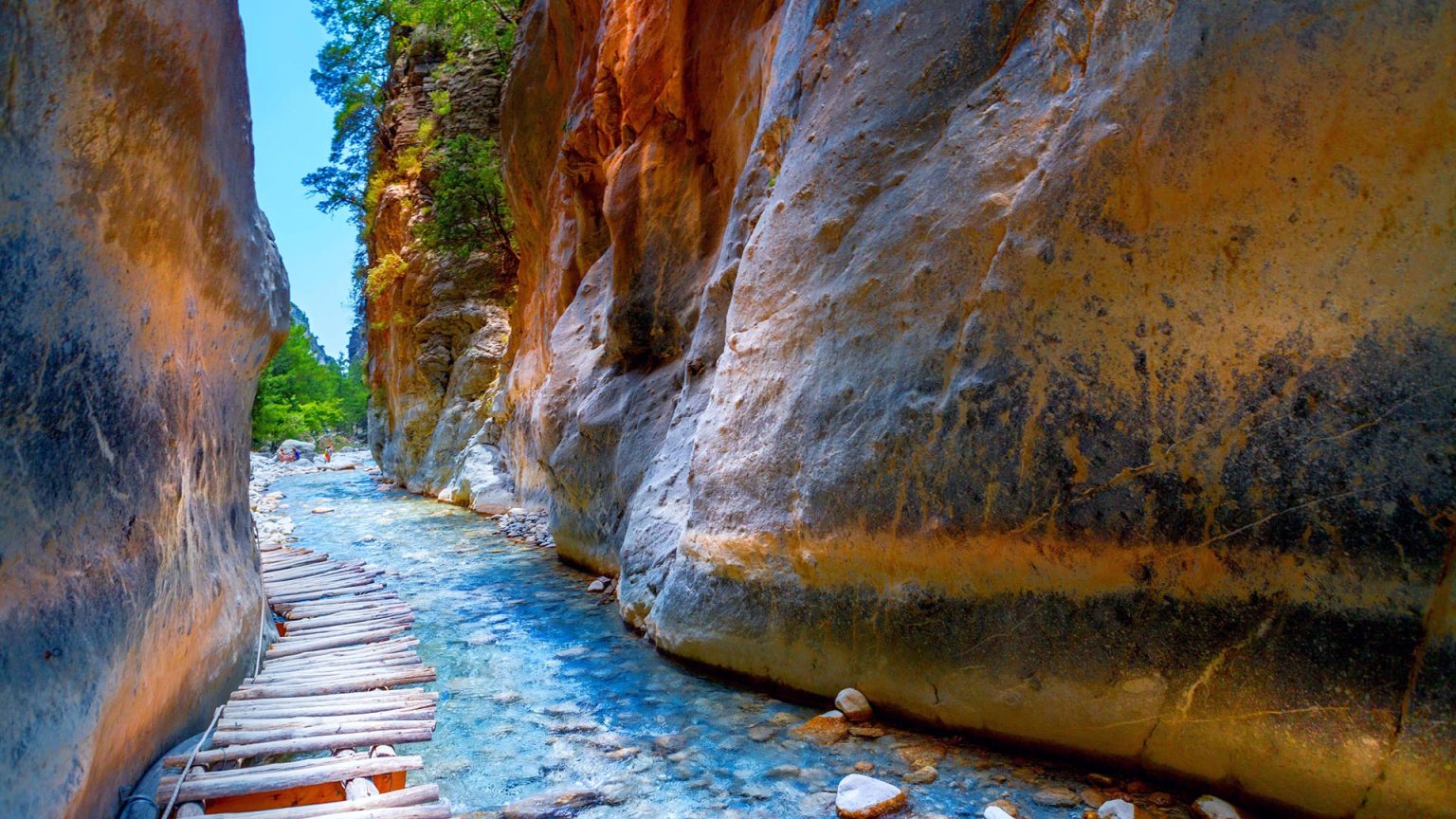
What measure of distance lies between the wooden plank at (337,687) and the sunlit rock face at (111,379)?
16 cm

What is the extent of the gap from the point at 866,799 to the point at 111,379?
10.2 ft

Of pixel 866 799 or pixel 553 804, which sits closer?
pixel 866 799

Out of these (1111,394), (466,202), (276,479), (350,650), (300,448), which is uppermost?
(466,202)

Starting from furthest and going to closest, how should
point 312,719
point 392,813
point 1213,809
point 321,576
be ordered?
point 321,576 → point 312,719 → point 1213,809 → point 392,813

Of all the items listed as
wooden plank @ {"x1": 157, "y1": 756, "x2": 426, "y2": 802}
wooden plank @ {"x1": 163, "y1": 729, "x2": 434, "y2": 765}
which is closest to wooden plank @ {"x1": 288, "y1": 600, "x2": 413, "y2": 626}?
wooden plank @ {"x1": 163, "y1": 729, "x2": 434, "y2": 765}

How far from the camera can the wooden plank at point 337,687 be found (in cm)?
376

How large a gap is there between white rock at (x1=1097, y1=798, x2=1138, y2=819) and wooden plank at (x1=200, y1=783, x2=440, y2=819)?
2372 mm

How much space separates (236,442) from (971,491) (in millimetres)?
4028

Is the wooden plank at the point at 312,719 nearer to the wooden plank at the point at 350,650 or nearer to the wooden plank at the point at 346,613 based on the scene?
the wooden plank at the point at 350,650

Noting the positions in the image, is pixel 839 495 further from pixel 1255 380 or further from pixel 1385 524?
pixel 1385 524

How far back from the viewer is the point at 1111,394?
124 inches

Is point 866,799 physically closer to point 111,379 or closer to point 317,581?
point 111,379

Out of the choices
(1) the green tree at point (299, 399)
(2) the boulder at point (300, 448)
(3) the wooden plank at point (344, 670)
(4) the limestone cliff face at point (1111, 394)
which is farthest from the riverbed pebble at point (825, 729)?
(2) the boulder at point (300, 448)

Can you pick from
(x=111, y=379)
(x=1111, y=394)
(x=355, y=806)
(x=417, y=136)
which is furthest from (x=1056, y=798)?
(x=417, y=136)
